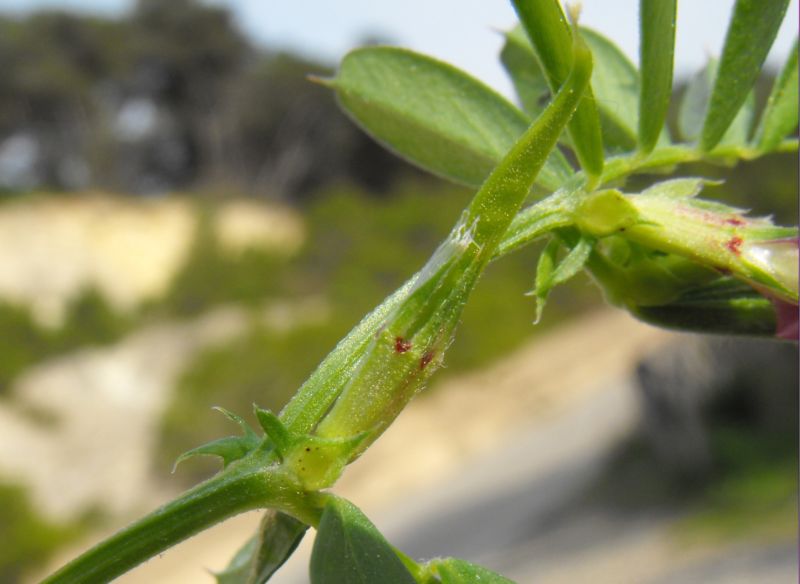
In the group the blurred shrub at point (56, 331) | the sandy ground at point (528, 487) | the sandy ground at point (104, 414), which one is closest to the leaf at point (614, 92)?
the sandy ground at point (528, 487)

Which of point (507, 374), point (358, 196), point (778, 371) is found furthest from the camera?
point (358, 196)

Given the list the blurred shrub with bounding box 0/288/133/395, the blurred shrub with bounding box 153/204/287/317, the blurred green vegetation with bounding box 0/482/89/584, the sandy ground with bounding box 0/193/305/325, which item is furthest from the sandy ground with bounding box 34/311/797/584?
the sandy ground with bounding box 0/193/305/325

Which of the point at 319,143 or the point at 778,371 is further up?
the point at 319,143

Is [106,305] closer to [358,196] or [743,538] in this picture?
[358,196]

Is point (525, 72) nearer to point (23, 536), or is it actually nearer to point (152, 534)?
point (152, 534)

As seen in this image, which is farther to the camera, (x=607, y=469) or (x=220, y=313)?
(x=220, y=313)

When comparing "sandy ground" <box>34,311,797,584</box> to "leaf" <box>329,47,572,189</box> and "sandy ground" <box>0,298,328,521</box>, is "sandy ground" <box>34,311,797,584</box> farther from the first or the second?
"leaf" <box>329,47,572,189</box>

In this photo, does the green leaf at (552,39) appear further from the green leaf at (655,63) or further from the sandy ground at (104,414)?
the sandy ground at (104,414)

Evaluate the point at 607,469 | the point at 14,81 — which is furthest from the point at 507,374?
the point at 14,81
